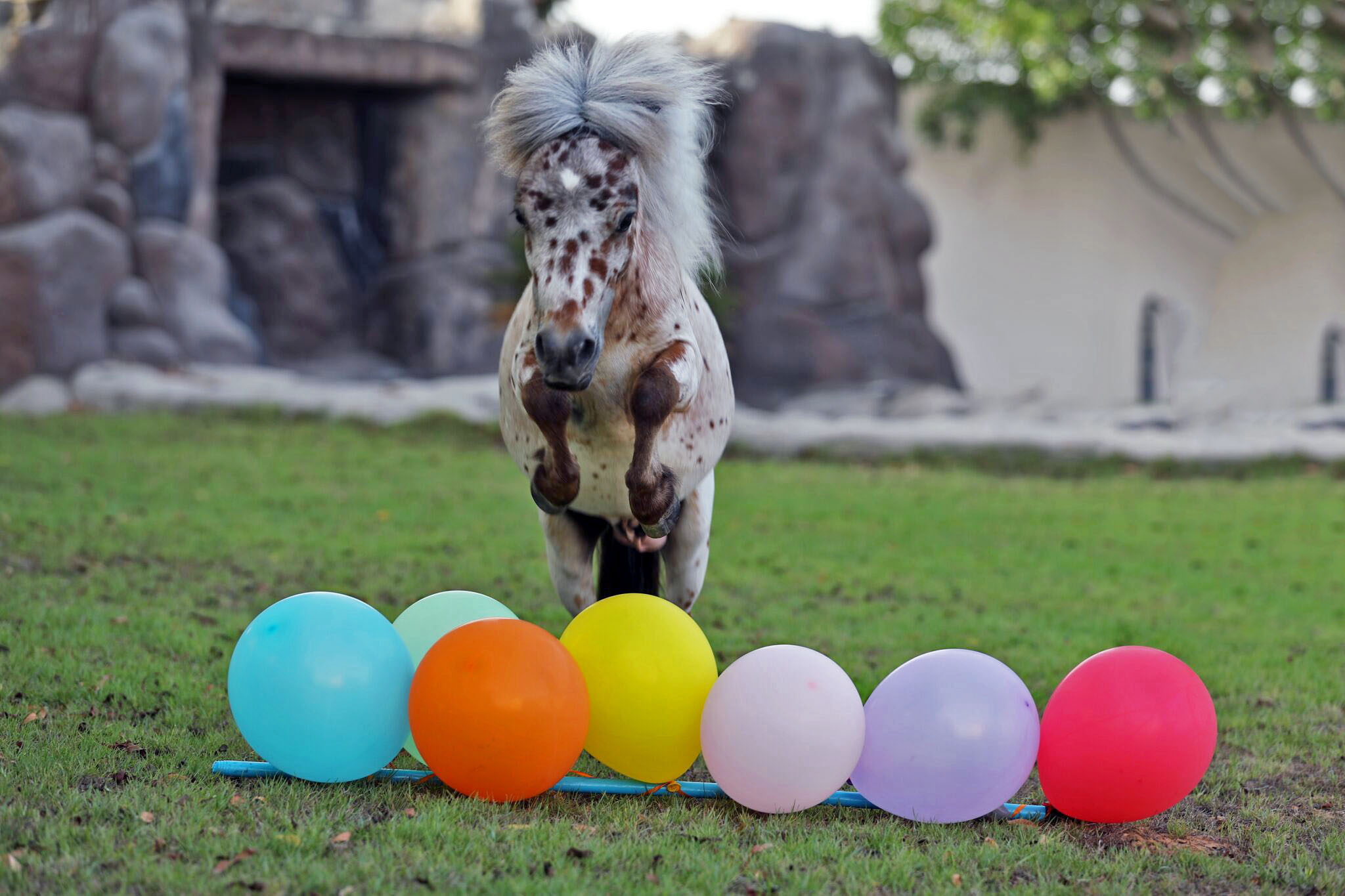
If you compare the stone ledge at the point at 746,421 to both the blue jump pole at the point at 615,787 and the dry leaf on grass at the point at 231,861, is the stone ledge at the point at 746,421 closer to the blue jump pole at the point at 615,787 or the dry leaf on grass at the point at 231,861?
the blue jump pole at the point at 615,787

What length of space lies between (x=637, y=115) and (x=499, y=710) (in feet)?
4.89

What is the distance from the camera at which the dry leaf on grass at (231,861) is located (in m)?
2.63

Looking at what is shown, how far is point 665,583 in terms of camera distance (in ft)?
13.1

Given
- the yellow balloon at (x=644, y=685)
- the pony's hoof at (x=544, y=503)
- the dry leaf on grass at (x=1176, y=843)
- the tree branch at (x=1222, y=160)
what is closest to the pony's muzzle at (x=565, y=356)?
the pony's hoof at (x=544, y=503)

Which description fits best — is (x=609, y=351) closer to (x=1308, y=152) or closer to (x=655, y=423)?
(x=655, y=423)

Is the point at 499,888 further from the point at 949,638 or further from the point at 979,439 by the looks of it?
the point at 979,439

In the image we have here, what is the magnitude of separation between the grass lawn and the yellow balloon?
141 millimetres

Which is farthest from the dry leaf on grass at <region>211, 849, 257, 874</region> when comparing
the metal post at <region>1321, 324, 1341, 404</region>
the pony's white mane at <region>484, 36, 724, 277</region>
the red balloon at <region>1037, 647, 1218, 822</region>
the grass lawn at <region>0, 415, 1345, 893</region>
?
the metal post at <region>1321, 324, 1341, 404</region>

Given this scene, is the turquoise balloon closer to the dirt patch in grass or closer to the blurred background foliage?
the dirt patch in grass

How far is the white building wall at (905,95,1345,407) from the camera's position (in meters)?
17.7

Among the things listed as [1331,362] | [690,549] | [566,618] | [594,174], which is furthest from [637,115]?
[1331,362]

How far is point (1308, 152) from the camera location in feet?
55.8

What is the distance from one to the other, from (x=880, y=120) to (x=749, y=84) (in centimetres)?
205

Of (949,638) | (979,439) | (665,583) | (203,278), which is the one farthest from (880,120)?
(665,583)
